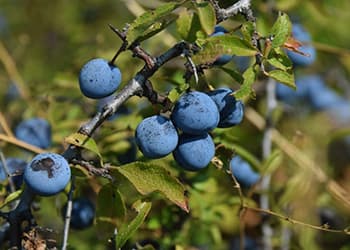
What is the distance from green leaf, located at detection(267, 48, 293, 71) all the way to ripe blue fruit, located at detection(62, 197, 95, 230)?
55 cm

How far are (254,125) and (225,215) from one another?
32 cm

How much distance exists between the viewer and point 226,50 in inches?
44.1

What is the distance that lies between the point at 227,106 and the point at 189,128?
0.33 ft

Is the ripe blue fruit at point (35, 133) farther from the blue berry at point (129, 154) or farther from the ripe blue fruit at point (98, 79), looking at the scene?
the ripe blue fruit at point (98, 79)

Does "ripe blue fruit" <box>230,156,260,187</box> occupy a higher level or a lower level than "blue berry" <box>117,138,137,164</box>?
lower

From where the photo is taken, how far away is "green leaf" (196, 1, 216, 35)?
43.3 inches

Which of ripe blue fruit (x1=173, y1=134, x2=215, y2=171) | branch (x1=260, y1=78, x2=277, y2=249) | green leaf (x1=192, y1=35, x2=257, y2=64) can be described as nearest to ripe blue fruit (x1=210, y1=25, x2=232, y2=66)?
green leaf (x1=192, y1=35, x2=257, y2=64)

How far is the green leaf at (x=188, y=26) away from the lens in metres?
1.15

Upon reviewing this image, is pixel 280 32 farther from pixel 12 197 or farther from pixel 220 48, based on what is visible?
pixel 12 197

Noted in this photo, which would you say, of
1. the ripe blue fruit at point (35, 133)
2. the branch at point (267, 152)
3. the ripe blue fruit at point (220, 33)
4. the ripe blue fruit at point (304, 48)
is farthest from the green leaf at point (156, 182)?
the ripe blue fruit at point (304, 48)

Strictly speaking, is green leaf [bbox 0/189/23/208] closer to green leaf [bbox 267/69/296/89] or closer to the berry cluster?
the berry cluster

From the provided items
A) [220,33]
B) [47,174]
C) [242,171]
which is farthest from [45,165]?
[242,171]

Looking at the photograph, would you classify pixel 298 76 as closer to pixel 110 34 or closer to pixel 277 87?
pixel 277 87

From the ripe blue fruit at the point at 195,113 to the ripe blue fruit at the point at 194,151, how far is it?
3 cm
